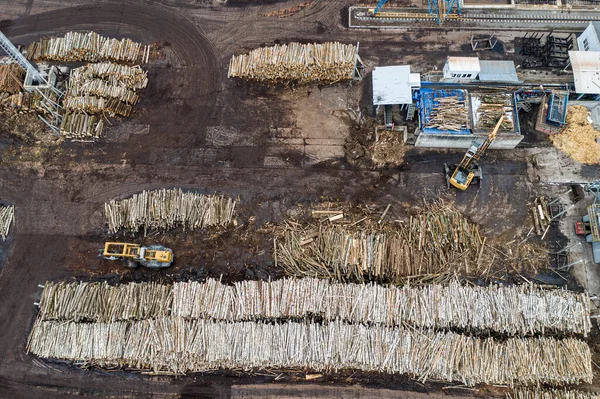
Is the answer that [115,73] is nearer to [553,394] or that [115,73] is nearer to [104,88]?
[104,88]

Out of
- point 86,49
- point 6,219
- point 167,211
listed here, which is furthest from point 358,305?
point 86,49

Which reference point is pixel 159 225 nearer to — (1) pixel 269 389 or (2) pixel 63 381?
(2) pixel 63 381

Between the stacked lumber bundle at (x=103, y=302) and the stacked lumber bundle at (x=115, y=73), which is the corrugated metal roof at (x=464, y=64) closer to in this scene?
the stacked lumber bundle at (x=115, y=73)

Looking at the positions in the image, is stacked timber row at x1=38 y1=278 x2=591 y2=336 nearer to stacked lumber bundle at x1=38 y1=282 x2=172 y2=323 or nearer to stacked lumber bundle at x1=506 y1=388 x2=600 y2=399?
stacked lumber bundle at x1=38 y1=282 x2=172 y2=323

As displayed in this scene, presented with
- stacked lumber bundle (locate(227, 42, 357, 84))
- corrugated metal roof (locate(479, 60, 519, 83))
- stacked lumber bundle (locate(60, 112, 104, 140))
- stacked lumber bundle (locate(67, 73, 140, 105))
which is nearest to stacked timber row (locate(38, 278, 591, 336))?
stacked lumber bundle (locate(60, 112, 104, 140))

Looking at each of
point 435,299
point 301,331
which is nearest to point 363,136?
point 435,299

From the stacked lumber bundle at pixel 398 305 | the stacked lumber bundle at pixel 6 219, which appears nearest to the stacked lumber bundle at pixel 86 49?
the stacked lumber bundle at pixel 6 219
